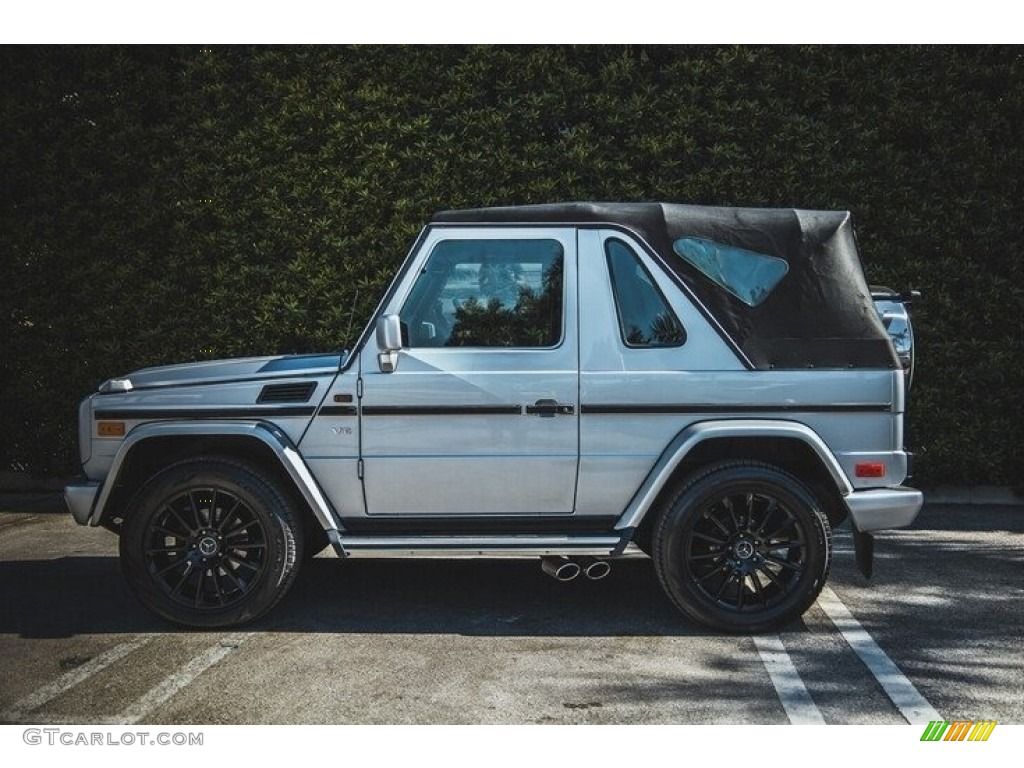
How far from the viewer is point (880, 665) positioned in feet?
16.4

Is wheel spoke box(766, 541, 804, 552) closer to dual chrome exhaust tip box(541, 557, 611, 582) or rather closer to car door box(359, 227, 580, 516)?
dual chrome exhaust tip box(541, 557, 611, 582)

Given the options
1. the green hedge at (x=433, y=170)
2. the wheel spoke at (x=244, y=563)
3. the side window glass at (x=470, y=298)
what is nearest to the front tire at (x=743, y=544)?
the side window glass at (x=470, y=298)

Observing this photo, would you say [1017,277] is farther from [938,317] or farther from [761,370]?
[761,370]

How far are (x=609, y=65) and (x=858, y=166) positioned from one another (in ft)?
7.00

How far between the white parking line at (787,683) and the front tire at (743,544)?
6.6 inches

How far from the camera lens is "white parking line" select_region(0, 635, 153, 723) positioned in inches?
173

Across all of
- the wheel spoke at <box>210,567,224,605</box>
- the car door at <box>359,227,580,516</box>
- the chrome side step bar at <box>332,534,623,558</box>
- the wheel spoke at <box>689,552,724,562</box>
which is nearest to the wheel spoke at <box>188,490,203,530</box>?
the wheel spoke at <box>210,567,224,605</box>

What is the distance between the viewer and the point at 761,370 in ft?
18.0

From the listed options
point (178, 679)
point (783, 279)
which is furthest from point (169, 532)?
point (783, 279)

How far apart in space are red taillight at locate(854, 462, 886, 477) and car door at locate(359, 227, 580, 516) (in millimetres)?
1381

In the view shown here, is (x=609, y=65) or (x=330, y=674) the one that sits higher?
(x=609, y=65)

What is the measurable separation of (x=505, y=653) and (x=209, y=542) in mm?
1569

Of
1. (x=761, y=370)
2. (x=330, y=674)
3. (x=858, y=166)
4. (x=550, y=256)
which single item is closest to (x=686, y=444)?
(x=761, y=370)

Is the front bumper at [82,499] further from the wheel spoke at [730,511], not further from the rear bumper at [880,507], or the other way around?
the rear bumper at [880,507]
